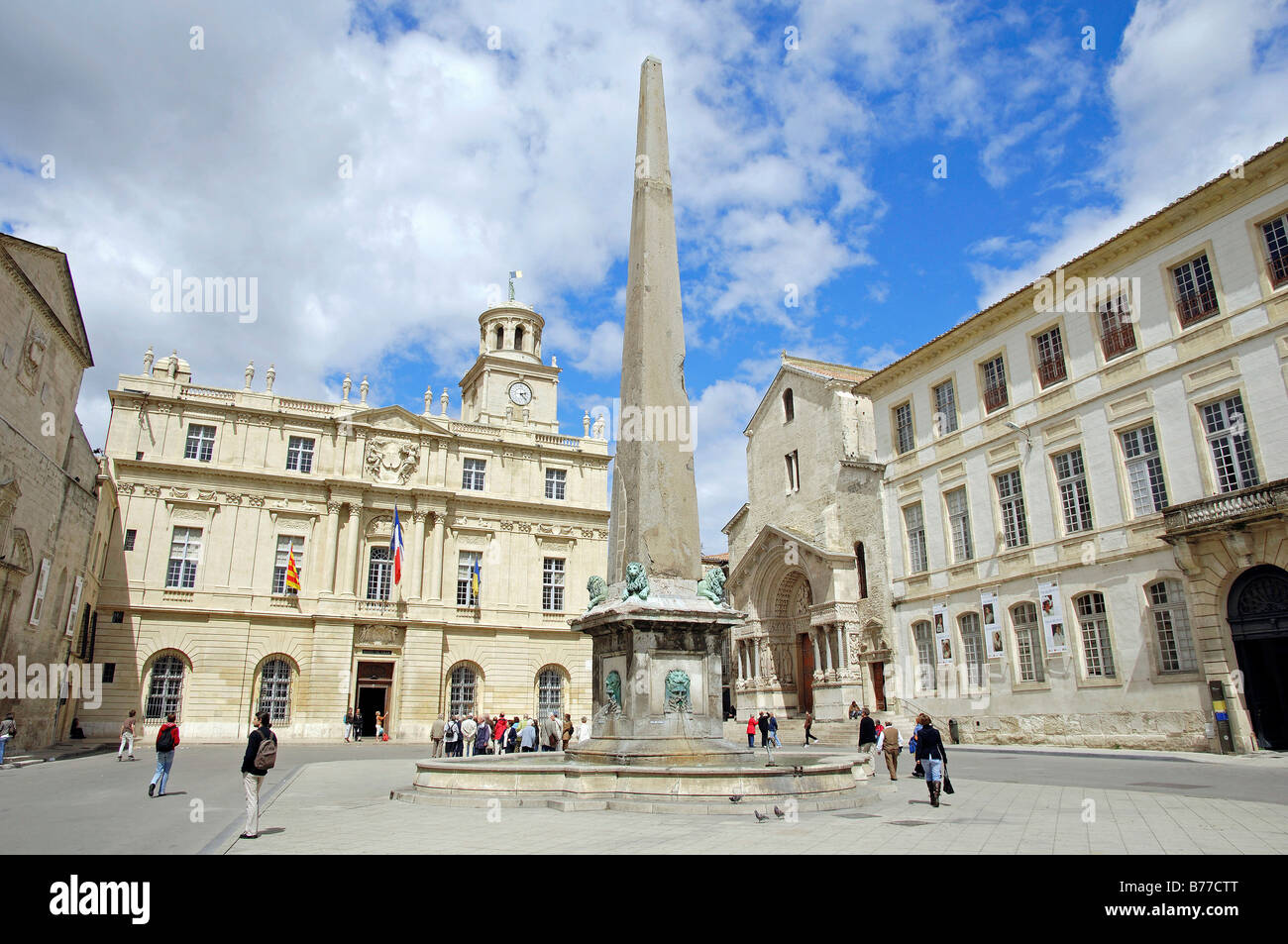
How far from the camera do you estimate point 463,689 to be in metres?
35.3

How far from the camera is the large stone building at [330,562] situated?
3142 centimetres

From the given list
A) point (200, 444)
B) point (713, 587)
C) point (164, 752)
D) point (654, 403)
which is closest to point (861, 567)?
point (713, 587)

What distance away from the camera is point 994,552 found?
2309 cm

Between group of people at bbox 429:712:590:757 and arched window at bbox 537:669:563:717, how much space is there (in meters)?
9.22

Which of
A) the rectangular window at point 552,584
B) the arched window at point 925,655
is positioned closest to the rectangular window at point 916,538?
the arched window at point 925,655

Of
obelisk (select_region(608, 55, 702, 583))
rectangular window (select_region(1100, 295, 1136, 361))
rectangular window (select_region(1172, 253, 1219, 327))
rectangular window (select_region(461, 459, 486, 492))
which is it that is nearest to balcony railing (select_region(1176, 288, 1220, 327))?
rectangular window (select_region(1172, 253, 1219, 327))

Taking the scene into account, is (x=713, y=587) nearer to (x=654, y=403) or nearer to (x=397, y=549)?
(x=654, y=403)

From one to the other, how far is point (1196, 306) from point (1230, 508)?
16.7 feet

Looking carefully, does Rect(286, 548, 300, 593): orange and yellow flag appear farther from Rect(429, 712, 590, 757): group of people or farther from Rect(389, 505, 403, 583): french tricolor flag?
Rect(429, 712, 590, 757): group of people

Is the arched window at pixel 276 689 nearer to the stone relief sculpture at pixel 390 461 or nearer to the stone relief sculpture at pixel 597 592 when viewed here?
the stone relief sculpture at pixel 390 461

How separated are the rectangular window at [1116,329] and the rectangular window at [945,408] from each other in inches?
202

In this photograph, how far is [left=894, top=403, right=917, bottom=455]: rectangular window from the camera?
27.5 meters
